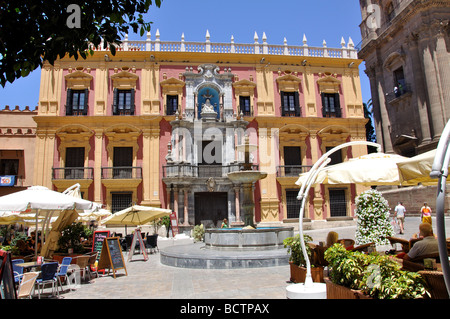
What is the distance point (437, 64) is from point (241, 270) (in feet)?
65.5

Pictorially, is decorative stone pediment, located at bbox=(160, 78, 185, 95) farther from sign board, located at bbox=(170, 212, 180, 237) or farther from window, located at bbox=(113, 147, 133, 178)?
sign board, located at bbox=(170, 212, 180, 237)

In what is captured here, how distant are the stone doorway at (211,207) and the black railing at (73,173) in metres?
7.19

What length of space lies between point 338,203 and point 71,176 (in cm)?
1824

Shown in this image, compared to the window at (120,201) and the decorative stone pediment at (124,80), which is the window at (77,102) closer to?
the decorative stone pediment at (124,80)

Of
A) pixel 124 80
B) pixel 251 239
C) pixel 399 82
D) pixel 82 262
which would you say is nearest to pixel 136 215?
pixel 251 239

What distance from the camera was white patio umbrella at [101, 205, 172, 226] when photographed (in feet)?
43.4

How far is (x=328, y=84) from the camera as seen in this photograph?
25.3 meters

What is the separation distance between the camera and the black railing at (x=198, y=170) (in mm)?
22188

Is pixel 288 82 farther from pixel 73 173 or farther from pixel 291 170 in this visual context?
pixel 73 173

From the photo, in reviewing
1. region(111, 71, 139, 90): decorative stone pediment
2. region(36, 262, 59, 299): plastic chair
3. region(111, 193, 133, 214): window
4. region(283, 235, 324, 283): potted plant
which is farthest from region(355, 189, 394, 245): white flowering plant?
region(111, 71, 139, 90): decorative stone pediment

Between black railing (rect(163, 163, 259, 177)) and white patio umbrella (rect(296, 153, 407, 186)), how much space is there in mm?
15412

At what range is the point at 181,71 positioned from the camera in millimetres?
24219
